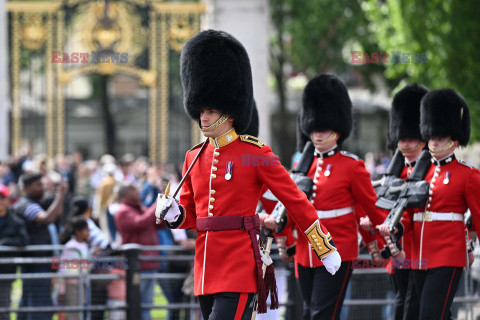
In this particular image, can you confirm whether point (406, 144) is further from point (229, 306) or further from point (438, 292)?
point (229, 306)

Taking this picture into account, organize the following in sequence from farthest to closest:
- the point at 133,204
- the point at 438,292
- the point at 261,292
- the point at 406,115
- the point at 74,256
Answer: the point at 133,204 < the point at 74,256 < the point at 406,115 < the point at 438,292 < the point at 261,292

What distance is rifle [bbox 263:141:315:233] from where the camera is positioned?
6.49 m

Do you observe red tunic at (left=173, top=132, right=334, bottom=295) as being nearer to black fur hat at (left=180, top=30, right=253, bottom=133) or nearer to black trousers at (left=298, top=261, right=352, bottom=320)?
black fur hat at (left=180, top=30, right=253, bottom=133)

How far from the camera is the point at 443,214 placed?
6.59 meters

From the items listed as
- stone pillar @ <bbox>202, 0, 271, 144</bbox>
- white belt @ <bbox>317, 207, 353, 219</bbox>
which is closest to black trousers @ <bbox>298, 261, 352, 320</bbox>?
white belt @ <bbox>317, 207, 353, 219</bbox>

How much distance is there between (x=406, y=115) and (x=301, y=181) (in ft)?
4.05

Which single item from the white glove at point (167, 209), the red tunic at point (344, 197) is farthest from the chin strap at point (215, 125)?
the red tunic at point (344, 197)

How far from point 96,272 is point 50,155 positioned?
8.97 meters

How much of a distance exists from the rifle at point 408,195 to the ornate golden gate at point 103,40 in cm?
961

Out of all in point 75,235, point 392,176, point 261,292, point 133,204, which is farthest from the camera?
point 133,204

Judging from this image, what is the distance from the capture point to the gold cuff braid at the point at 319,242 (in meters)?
5.18

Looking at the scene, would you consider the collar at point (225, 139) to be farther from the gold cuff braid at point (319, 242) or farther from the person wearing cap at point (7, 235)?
the person wearing cap at point (7, 235)

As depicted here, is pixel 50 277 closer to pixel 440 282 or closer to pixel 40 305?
pixel 40 305

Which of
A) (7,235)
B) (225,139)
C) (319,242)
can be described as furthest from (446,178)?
(7,235)
